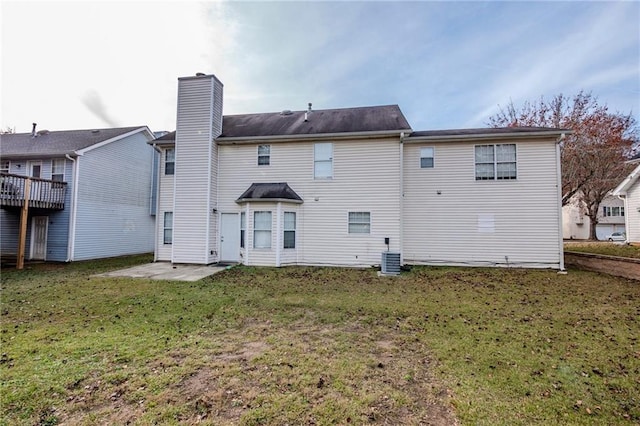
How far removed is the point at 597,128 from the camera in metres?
20.1

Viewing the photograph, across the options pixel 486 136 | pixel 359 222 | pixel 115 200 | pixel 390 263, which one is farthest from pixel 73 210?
pixel 486 136

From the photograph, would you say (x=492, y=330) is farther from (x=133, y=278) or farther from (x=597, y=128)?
(x=597, y=128)

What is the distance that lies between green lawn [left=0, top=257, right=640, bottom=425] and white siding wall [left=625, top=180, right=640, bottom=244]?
1163 cm

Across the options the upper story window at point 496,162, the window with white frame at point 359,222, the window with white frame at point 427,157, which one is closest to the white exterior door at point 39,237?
the window with white frame at point 359,222

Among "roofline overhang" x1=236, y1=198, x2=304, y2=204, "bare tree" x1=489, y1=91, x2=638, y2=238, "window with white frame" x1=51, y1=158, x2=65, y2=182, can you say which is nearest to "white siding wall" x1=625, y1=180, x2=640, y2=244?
"bare tree" x1=489, y1=91, x2=638, y2=238

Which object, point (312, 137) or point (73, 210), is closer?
point (312, 137)

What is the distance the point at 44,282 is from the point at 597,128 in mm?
31074

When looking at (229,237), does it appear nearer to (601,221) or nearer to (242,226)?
(242,226)

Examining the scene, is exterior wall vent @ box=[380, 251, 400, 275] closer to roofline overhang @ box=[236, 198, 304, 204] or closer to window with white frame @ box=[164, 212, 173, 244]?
roofline overhang @ box=[236, 198, 304, 204]

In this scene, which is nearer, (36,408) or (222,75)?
(36,408)

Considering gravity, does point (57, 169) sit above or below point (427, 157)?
below

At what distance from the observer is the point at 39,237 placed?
13.9 meters

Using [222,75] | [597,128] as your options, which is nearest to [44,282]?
[222,75]

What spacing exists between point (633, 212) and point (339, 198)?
16.5m
